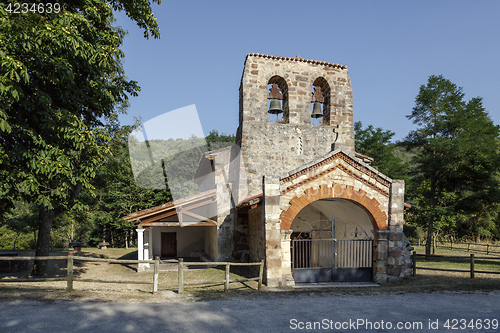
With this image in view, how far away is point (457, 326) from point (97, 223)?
98.4 ft

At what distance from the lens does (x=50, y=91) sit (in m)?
8.95

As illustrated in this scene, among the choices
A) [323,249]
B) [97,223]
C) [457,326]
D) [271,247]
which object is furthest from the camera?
[97,223]

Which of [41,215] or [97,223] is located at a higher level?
[41,215]

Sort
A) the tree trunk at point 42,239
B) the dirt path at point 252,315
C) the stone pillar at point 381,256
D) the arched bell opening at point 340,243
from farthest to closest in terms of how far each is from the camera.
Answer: the tree trunk at point 42,239 < the arched bell opening at point 340,243 < the stone pillar at point 381,256 < the dirt path at point 252,315

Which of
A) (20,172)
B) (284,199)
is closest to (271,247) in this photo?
(284,199)

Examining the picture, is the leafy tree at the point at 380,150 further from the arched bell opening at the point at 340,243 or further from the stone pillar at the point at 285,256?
the stone pillar at the point at 285,256

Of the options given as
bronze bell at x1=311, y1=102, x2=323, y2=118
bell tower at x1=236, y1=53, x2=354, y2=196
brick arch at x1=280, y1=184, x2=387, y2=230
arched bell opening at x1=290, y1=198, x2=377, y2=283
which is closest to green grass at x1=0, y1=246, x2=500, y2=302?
arched bell opening at x1=290, y1=198, x2=377, y2=283

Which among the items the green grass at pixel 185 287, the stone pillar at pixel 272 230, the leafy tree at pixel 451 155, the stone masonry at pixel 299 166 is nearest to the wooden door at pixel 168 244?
the green grass at pixel 185 287

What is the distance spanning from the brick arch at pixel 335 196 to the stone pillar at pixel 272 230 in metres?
0.29

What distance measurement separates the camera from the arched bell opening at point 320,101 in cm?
1404

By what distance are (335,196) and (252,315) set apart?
5356mm

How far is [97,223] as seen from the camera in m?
29.8

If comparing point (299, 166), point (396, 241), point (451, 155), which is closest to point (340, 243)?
point (396, 241)

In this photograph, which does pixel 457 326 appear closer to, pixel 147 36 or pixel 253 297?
pixel 253 297
